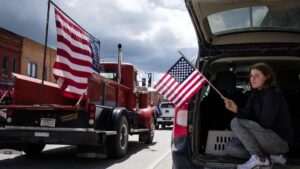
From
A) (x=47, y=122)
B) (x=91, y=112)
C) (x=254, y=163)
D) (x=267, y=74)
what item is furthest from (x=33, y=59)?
(x=254, y=163)

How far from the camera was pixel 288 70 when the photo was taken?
6801 millimetres

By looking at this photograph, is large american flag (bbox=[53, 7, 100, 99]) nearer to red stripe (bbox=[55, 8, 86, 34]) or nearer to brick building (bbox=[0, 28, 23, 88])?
red stripe (bbox=[55, 8, 86, 34])

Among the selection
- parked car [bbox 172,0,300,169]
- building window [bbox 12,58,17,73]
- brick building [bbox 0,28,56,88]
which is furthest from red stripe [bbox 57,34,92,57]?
building window [bbox 12,58,17,73]

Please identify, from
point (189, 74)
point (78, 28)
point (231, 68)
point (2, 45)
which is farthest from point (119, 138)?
point (2, 45)

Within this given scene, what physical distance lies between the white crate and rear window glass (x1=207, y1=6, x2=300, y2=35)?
1.21 metres

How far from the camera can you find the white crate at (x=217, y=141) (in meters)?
5.70

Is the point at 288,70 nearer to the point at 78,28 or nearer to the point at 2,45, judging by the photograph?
the point at 78,28

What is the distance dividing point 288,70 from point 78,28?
5.00 m

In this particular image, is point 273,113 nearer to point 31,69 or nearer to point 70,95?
point 70,95

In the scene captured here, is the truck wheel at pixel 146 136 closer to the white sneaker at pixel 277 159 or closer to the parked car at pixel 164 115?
→ the white sneaker at pixel 277 159

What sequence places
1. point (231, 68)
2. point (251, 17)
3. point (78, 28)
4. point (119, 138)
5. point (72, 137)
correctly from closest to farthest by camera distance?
1. point (251, 17)
2. point (231, 68)
3. point (72, 137)
4. point (78, 28)
5. point (119, 138)

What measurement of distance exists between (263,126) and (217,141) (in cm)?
89

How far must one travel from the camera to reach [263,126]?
4969 millimetres

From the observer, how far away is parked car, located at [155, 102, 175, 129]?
30.9m
